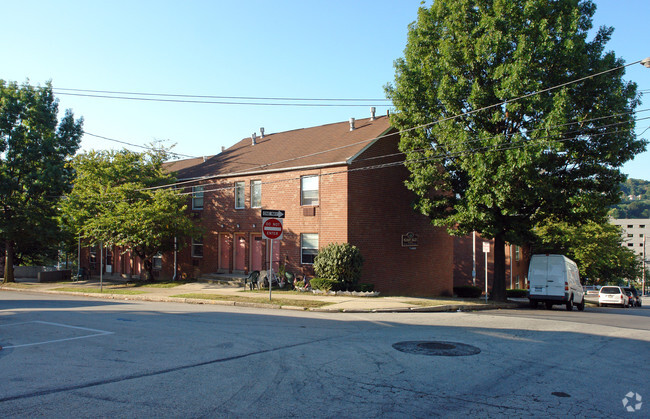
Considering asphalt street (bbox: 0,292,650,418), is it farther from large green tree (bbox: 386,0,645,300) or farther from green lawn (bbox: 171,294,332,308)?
large green tree (bbox: 386,0,645,300)

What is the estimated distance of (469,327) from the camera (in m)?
12.4

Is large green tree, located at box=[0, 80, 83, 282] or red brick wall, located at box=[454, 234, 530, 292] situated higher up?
large green tree, located at box=[0, 80, 83, 282]

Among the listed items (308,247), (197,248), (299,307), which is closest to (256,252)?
(308,247)

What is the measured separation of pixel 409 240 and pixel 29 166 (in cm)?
2337

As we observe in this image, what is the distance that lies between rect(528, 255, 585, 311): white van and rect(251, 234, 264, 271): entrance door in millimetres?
13281

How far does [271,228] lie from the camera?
18234 mm

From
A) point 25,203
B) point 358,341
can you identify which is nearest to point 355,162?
point 358,341

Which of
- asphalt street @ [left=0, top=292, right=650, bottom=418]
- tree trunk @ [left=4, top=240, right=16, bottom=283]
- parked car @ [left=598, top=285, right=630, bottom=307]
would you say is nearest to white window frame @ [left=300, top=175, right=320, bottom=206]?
asphalt street @ [left=0, top=292, right=650, bottom=418]

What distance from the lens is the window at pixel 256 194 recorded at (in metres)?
25.9

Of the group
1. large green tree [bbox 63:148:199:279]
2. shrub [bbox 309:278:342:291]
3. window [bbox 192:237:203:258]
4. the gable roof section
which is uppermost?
the gable roof section

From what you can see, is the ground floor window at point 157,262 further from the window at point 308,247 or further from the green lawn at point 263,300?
the window at point 308,247

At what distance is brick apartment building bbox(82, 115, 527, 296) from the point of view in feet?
74.9

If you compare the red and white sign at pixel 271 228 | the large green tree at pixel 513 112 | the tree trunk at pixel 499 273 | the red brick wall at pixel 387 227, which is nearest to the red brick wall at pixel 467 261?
the red brick wall at pixel 387 227

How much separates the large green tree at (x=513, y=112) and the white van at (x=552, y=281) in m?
1.85
